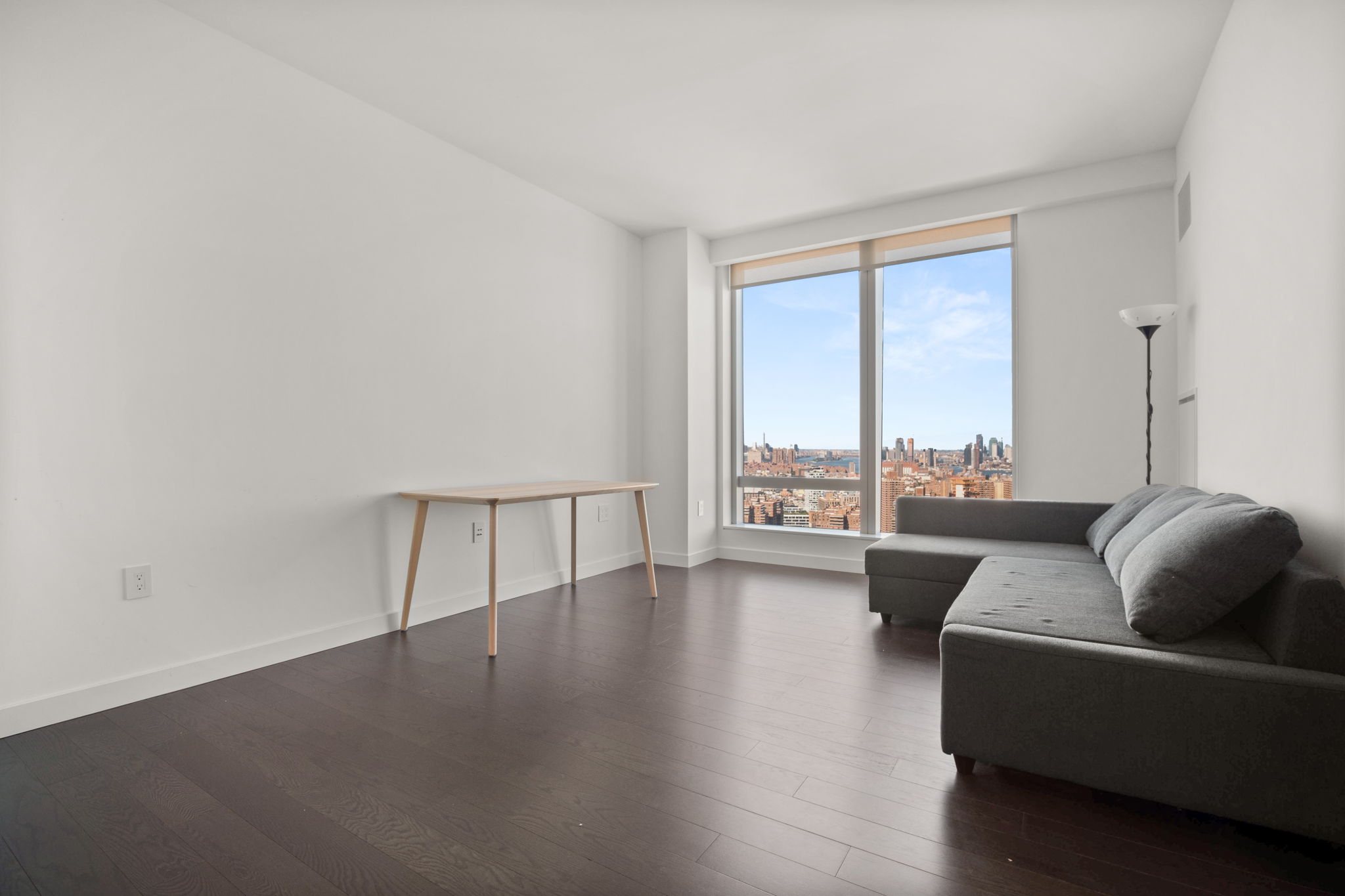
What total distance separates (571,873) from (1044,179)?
4.19 m

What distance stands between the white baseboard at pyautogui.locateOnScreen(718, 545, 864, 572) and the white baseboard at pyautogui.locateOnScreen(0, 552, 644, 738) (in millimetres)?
1970

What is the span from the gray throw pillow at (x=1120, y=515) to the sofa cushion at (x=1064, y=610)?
202 millimetres

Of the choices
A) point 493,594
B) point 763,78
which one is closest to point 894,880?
point 493,594

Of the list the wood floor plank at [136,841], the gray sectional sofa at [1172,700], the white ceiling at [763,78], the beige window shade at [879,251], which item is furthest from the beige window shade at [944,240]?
the wood floor plank at [136,841]

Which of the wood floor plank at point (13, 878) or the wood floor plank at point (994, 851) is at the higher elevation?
the wood floor plank at point (13, 878)

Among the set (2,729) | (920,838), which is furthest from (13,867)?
(920,838)

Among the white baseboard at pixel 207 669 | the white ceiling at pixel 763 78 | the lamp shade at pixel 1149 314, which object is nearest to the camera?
the white baseboard at pixel 207 669

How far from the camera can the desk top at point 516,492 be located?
2805 mm

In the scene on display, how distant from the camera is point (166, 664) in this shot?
7.48 ft

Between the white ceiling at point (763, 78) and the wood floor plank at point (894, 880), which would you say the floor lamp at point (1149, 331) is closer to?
the white ceiling at point (763, 78)

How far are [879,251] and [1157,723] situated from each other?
11.8 ft

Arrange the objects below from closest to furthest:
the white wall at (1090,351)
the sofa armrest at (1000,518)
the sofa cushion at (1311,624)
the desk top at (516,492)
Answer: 1. the sofa cushion at (1311,624)
2. the desk top at (516,492)
3. the sofa armrest at (1000,518)
4. the white wall at (1090,351)

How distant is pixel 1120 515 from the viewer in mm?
2742

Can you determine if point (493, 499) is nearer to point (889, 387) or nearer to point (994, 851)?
point (994, 851)
